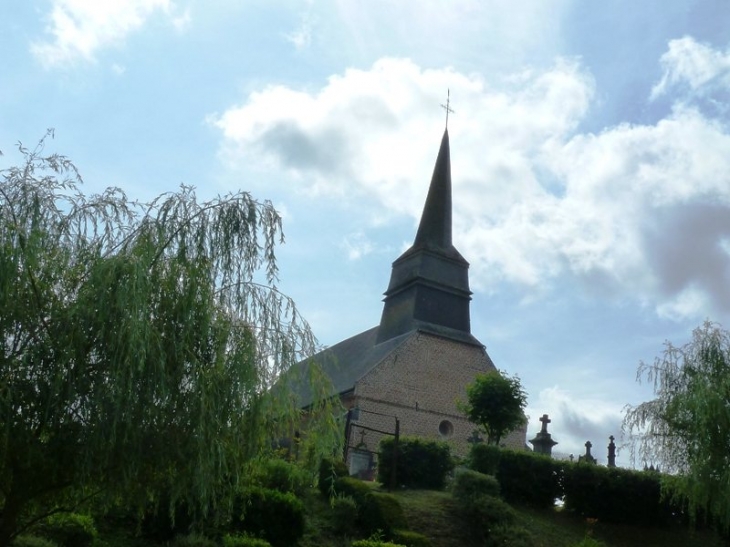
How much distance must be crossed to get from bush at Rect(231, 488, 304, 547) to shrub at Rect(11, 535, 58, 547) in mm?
2846

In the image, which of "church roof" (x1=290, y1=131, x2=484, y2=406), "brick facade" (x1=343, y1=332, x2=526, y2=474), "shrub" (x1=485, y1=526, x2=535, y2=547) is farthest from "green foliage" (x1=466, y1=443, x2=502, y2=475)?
"church roof" (x1=290, y1=131, x2=484, y2=406)

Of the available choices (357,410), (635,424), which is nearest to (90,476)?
(635,424)

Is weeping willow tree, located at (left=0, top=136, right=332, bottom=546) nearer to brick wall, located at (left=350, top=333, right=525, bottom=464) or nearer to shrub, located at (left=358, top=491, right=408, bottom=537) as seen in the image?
shrub, located at (left=358, top=491, right=408, bottom=537)

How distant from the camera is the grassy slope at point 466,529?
45.1ft

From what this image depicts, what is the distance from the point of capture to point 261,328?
8594 millimetres

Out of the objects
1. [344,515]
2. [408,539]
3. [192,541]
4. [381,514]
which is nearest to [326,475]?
[344,515]

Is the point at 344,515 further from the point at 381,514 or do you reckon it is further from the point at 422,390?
the point at 422,390

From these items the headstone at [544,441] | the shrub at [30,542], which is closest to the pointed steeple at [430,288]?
the headstone at [544,441]

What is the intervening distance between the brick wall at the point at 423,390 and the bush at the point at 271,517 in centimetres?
1630

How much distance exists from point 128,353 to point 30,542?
12.7 feet

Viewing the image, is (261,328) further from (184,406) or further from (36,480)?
(36,480)

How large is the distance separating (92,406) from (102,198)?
7.52 ft

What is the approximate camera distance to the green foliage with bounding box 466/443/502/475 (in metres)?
17.5

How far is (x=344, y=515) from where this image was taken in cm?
1373
